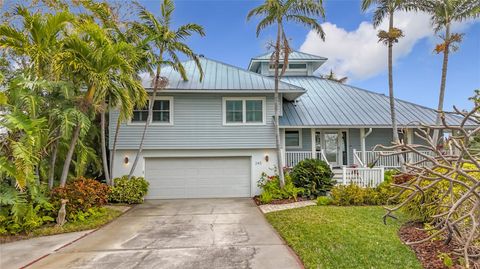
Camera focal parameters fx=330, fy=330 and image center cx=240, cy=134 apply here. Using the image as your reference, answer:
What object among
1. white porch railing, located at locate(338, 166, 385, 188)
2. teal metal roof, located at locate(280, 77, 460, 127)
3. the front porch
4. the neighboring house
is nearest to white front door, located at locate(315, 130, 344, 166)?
the front porch

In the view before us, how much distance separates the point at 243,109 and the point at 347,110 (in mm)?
5117

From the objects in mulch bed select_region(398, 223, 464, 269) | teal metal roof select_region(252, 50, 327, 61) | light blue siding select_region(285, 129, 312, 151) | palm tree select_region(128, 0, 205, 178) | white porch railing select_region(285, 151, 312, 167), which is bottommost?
mulch bed select_region(398, 223, 464, 269)

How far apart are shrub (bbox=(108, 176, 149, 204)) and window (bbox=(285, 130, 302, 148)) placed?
6.74 metres

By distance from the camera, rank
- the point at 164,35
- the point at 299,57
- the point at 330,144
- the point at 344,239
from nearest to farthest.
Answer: the point at 344,239 < the point at 164,35 < the point at 330,144 < the point at 299,57

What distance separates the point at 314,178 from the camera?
1276cm

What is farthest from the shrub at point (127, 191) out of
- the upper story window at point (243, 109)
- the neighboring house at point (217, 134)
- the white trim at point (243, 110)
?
the upper story window at point (243, 109)

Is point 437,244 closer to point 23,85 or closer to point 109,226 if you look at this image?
point 109,226

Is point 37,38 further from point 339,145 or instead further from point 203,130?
point 339,145

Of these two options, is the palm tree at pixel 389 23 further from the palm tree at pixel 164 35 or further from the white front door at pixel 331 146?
the palm tree at pixel 164 35

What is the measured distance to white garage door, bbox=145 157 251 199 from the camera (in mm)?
14383

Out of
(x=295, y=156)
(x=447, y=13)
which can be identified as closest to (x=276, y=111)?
(x=295, y=156)

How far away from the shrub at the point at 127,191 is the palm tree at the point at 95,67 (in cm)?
347

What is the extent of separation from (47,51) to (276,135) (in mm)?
8343

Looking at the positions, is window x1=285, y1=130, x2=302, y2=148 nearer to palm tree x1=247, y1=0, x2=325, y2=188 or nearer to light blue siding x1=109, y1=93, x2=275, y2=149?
light blue siding x1=109, y1=93, x2=275, y2=149
